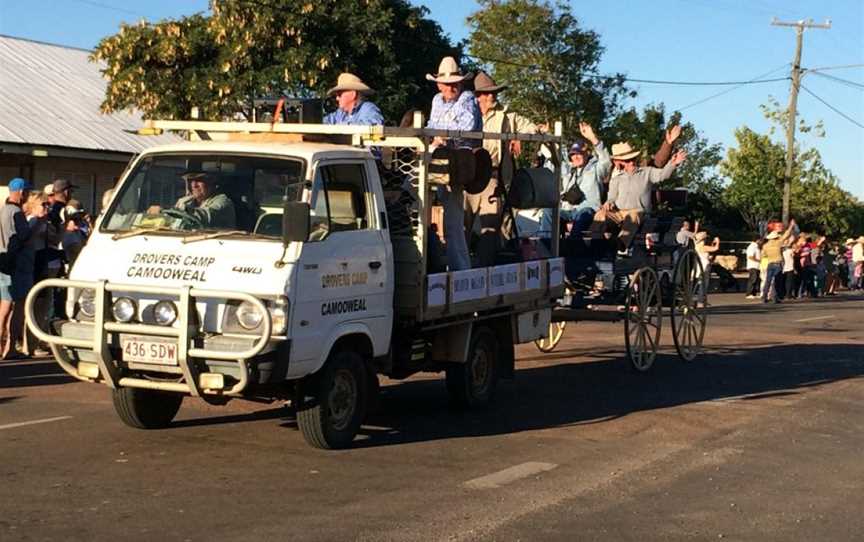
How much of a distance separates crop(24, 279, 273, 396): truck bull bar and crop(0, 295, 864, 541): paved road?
54cm

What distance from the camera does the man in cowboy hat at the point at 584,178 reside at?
14.9 metres

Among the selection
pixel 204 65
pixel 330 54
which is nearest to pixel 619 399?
pixel 330 54

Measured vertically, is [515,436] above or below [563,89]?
below

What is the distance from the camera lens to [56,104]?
31625 mm

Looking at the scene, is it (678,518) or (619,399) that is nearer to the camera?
(678,518)

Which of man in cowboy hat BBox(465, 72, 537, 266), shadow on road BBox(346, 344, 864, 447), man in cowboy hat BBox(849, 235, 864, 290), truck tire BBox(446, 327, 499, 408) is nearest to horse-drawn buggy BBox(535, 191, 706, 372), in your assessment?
shadow on road BBox(346, 344, 864, 447)

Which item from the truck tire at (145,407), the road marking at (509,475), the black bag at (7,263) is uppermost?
the black bag at (7,263)

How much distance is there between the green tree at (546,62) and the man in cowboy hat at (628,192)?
94.8 ft

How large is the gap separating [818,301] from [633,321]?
21.2m

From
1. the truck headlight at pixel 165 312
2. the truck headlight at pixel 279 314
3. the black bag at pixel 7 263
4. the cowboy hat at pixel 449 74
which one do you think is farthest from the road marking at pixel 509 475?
the black bag at pixel 7 263

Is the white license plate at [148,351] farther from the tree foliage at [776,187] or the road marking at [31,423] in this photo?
the tree foliage at [776,187]

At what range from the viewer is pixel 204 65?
91.0 ft

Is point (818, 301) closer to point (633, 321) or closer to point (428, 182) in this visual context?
point (633, 321)

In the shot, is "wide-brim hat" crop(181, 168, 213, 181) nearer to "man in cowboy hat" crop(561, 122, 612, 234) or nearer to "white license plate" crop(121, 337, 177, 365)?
"white license plate" crop(121, 337, 177, 365)
